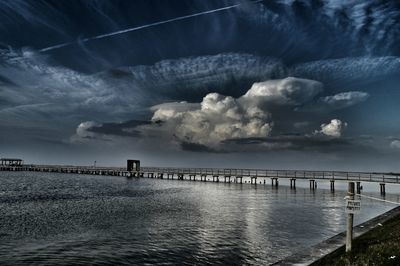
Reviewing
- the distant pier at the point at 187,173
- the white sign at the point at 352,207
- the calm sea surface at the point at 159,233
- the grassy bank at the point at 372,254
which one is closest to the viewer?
the grassy bank at the point at 372,254

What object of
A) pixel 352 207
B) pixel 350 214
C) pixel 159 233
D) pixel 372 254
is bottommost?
pixel 159 233

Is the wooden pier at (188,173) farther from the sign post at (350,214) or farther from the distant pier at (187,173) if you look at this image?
the sign post at (350,214)

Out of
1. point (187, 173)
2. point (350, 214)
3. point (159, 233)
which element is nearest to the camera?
point (350, 214)

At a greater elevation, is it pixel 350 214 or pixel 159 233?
pixel 350 214

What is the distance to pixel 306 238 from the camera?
24234mm

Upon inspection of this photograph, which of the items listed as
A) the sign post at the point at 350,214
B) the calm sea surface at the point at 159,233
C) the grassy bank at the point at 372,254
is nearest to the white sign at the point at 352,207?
the sign post at the point at 350,214

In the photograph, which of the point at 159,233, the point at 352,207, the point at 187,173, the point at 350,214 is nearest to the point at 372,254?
the point at 350,214

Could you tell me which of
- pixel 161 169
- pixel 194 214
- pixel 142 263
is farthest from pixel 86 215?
pixel 161 169

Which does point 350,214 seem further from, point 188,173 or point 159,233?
point 188,173

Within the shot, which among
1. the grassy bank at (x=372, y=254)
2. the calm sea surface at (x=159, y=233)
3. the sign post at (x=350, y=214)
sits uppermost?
the sign post at (x=350, y=214)

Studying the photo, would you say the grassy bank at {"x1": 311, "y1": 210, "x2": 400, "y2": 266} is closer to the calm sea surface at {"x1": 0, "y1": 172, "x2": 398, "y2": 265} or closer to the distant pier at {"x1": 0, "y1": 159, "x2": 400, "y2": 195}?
the calm sea surface at {"x1": 0, "y1": 172, "x2": 398, "y2": 265}

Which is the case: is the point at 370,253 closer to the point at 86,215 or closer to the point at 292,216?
the point at 292,216

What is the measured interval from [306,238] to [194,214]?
1359 centimetres

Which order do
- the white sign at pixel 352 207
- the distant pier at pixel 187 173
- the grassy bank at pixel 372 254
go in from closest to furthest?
1. the grassy bank at pixel 372 254
2. the white sign at pixel 352 207
3. the distant pier at pixel 187 173
